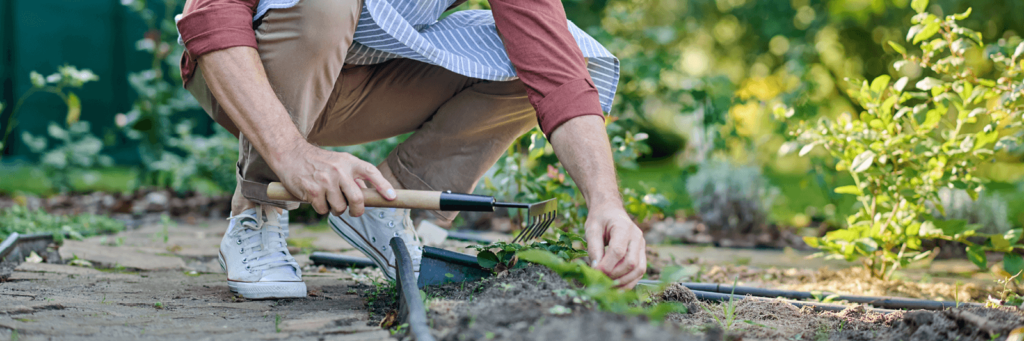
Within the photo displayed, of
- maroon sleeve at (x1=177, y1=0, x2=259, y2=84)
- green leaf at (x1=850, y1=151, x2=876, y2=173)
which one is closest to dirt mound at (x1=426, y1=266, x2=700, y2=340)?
maroon sleeve at (x1=177, y1=0, x2=259, y2=84)

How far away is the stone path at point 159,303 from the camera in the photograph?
1.24 metres

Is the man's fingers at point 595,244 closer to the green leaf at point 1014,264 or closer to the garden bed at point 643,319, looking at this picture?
the garden bed at point 643,319

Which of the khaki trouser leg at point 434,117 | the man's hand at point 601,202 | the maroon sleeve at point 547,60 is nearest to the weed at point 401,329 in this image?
the man's hand at point 601,202

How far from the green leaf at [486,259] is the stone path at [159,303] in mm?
267

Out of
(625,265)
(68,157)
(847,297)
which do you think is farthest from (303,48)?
(68,157)

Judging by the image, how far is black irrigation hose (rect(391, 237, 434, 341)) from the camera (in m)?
1.07

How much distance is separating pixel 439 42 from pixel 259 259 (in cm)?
74

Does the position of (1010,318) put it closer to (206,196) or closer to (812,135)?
(812,135)

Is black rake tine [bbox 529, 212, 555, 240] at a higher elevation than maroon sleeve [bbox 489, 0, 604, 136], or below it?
below

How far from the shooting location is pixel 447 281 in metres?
1.54

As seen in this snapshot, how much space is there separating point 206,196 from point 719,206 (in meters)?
3.30

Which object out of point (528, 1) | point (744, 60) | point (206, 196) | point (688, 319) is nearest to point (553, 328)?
point (688, 319)

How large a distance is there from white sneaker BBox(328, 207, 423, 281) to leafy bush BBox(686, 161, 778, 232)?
2254 millimetres

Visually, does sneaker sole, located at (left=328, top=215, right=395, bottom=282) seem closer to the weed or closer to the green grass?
the weed
